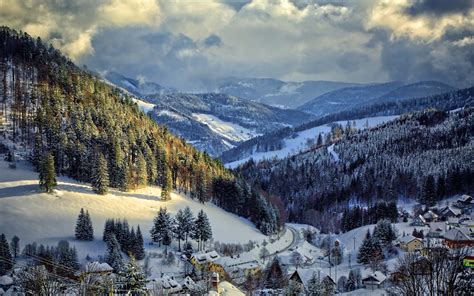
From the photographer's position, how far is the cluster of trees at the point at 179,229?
9781 cm

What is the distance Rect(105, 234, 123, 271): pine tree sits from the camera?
7888cm

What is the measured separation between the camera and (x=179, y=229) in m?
Result: 101

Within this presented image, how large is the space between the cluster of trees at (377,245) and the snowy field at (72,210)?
28.0m

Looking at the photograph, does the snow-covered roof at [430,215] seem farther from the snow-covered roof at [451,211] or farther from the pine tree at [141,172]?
the pine tree at [141,172]

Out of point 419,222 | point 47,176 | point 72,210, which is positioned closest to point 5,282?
point 72,210

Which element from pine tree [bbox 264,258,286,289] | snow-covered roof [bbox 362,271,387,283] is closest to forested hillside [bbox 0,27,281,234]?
pine tree [bbox 264,258,286,289]

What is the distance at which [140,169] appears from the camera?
124750mm

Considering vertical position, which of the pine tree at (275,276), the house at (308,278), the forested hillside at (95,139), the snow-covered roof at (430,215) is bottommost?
the pine tree at (275,276)

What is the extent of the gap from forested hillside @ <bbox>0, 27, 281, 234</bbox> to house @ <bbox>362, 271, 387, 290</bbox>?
49735 millimetres

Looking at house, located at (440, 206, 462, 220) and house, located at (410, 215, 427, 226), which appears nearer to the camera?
house, located at (410, 215, 427, 226)

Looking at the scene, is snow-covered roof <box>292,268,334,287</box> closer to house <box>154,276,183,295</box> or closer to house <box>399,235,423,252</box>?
house <box>154,276,183,295</box>

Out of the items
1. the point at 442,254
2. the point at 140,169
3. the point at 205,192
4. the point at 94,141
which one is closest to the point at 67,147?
the point at 94,141

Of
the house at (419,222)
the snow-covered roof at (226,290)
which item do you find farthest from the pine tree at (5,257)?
the house at (419,222)

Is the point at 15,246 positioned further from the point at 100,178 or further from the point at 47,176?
the point at 100,178
